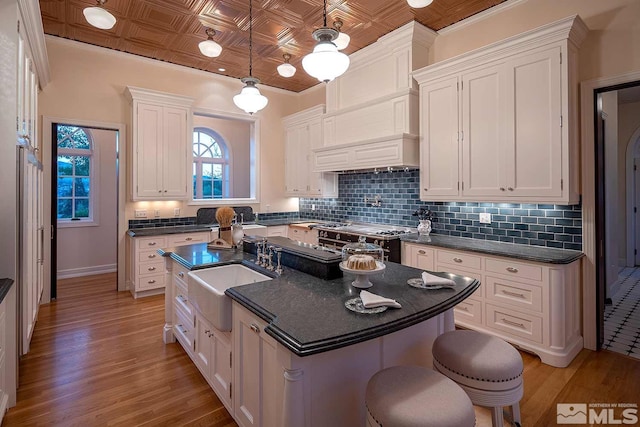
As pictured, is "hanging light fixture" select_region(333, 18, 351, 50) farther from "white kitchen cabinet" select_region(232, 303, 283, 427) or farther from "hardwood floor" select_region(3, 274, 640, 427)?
"hardwood floor" select_region(3, 274, 640, 427)

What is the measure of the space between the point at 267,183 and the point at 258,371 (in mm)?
→ 4782

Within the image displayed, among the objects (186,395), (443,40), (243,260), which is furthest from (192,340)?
(443,40)

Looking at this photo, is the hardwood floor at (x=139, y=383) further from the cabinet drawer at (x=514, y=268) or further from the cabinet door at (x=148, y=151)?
the cabinet door at (x=148, y=151)

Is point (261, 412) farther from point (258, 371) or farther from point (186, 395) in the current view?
point (186, 395)

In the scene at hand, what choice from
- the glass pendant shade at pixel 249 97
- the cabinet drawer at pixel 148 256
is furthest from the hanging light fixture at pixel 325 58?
the cabinet drawer at pixel 148 256

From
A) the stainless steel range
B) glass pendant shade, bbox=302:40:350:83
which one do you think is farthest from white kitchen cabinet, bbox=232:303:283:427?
the stainless steel range

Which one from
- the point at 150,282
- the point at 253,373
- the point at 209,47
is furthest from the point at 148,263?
the point at 253,373

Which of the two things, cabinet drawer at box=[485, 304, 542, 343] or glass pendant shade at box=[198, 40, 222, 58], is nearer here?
cabinet drawer at box=[485, 304, 542, 343]

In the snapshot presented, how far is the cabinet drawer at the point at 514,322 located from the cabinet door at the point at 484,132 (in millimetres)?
1072

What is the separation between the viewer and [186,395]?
2297 millimetres

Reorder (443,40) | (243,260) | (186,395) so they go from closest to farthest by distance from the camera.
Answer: (186,395) → (243,260) → (443,40)

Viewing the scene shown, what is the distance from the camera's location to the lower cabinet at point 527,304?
2.64 metres

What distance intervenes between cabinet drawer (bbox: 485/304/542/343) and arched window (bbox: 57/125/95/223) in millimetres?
6335

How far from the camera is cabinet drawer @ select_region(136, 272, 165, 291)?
173 inches
